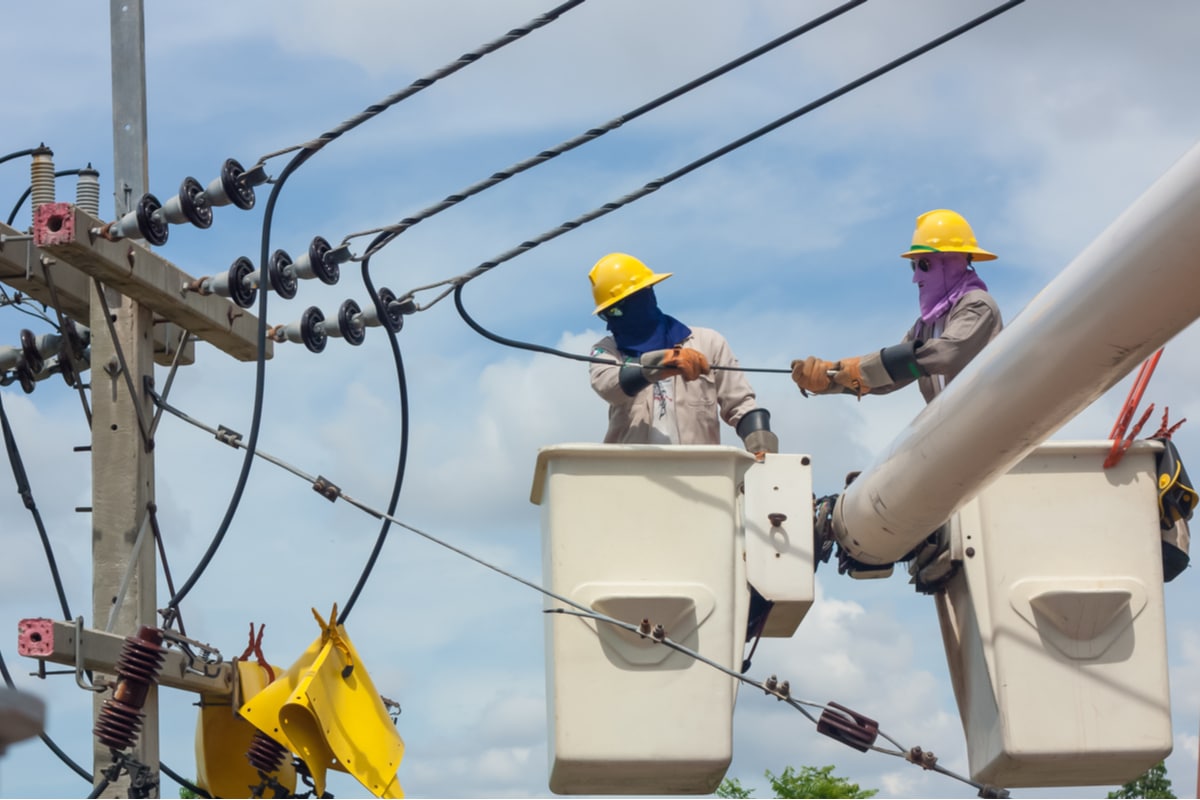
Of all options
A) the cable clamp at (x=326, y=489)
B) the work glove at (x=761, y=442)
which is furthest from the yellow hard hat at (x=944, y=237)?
the cable clamp at (x=326, y=489)

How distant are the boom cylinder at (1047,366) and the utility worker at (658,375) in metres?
0.86

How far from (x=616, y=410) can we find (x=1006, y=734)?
6.38 ft

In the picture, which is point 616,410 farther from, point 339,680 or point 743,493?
point 339,680

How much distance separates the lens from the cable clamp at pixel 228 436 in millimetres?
6805

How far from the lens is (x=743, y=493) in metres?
5.82

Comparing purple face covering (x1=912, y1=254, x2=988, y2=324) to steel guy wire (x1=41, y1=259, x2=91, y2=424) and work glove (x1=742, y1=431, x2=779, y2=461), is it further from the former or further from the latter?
steel guy wire (x1=41, y1=259, x2=91, y2=424)

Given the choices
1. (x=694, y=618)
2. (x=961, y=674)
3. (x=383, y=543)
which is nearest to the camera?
(x=694, y=618)

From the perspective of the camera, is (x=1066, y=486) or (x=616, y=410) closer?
(x=1066, y=486)

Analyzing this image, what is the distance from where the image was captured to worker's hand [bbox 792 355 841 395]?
20.8 ft

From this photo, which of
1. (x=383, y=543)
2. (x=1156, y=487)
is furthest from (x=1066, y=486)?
(x=383, y=543)

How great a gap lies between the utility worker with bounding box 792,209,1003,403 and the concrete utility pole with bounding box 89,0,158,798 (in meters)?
2.65

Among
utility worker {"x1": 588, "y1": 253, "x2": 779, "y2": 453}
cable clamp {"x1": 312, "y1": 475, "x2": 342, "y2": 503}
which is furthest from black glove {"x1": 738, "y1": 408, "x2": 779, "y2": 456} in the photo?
cable clamp {"x1": 312, "y1": 475, "x2": 342, "y2": 503}

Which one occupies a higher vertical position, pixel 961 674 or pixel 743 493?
pixel 743 493

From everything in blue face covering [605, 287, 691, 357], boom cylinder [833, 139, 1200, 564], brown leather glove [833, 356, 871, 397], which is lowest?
boom cylinder [833, 139, 1200, 564]
